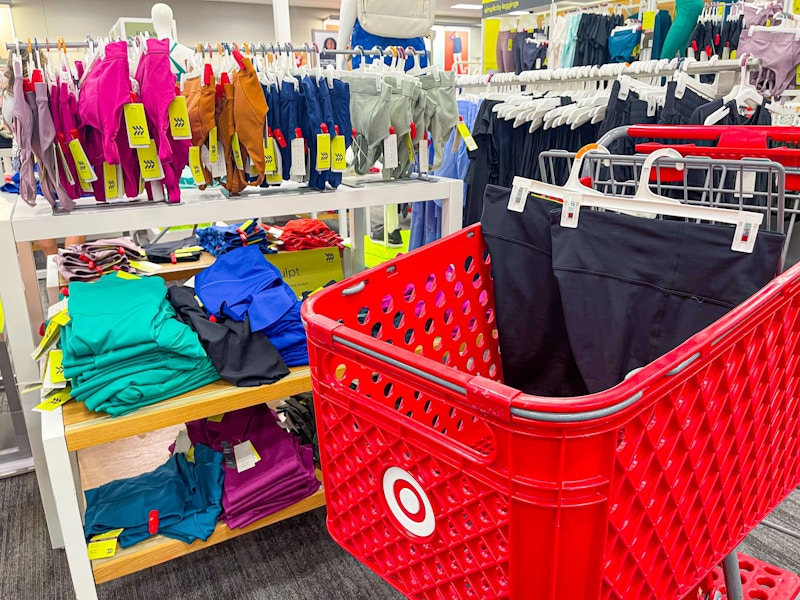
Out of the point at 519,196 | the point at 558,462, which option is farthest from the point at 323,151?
the point at 558,462

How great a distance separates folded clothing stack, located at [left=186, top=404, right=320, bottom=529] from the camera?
1.89 m

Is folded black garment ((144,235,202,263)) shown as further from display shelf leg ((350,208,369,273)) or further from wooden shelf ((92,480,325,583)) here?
wooden shelf ((92,480,325,583))

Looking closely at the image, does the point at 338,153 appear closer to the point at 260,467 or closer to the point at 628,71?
the point at 260,467

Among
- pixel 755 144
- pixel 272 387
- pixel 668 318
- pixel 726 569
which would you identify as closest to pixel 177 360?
pixel 272 387

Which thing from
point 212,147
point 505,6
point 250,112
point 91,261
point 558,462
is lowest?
point 91,261

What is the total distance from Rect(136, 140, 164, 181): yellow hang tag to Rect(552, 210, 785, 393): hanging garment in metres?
1.25

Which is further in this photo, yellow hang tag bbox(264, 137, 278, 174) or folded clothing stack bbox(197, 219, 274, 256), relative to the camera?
folded clothing stack bbox(197, 219, 274, 256)

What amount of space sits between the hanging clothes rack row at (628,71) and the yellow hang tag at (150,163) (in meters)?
2.30

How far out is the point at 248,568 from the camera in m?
2.06

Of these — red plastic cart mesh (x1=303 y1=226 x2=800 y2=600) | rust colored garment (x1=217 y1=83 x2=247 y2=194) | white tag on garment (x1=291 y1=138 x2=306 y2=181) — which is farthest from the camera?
white tag on garment (x1=291 y1=138 x2=306 y2=181)

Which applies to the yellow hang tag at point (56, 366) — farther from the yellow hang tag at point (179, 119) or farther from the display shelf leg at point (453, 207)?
the display shelf leg at point (453, 207)

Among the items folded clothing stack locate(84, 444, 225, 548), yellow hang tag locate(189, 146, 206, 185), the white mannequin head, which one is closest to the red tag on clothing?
folded clothing stack locate(84, 444, 225, 548)

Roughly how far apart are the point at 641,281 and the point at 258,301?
1132mm

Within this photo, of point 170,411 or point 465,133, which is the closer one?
point 170,411
